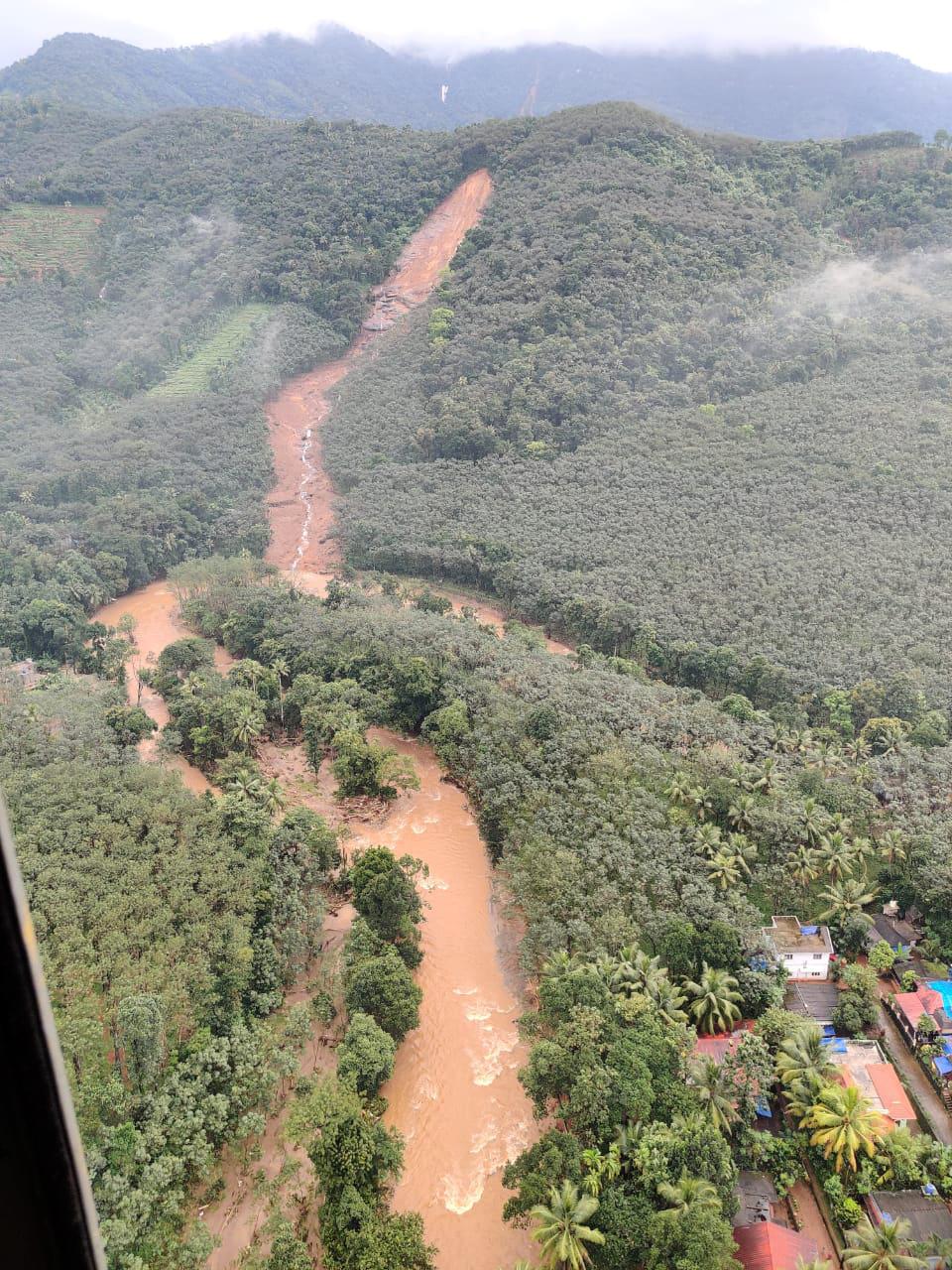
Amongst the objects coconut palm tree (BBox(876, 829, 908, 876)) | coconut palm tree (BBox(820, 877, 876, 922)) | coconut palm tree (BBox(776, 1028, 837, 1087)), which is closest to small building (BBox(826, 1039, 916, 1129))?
coconut palm tree (BBox(776, 1028, 837, 1087))

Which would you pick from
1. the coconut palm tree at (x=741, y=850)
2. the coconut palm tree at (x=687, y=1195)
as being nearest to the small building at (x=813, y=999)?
the coconut palm tree at (x=741, y=850)

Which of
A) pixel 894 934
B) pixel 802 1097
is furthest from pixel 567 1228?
pixel 894 934

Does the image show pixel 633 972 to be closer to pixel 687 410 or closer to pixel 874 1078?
pixel 874 1078

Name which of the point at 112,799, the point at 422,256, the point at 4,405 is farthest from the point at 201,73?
the point at 112,799

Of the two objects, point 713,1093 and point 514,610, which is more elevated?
point 713,1093

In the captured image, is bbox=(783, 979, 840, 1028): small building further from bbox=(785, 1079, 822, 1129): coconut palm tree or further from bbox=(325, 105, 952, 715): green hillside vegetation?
bbox=(325, 105, 952, 715): green hillside vegetation

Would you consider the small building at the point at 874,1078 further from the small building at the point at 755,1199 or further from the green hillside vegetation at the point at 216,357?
the green hillside vegetation at the point at 216,357

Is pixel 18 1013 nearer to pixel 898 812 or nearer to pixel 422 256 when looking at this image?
pixel 898 812
